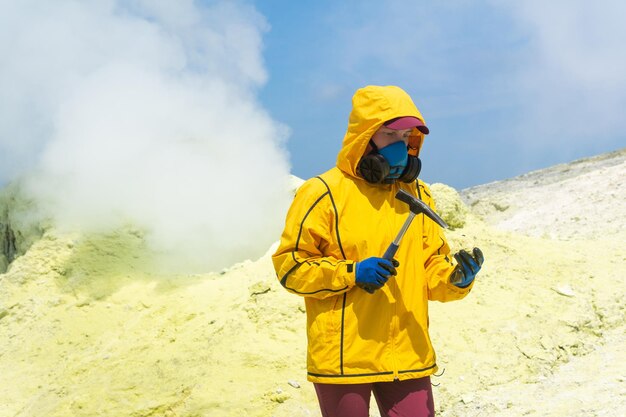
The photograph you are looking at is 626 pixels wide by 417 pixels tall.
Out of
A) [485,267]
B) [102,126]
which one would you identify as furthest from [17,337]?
[485,267]

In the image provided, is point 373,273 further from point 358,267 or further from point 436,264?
point 436,264

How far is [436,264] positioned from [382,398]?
64cm

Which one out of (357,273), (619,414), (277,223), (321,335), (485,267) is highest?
(277,223)

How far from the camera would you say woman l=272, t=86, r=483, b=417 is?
2.74 meters

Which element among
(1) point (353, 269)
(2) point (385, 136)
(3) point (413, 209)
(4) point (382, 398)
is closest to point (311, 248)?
(1) point (353, 269)

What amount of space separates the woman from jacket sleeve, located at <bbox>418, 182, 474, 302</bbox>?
0.01 metres

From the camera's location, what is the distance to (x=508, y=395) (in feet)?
17.2

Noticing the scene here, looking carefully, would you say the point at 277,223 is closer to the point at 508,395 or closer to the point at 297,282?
the point at 508,395

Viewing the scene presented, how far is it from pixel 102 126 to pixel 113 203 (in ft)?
4.12

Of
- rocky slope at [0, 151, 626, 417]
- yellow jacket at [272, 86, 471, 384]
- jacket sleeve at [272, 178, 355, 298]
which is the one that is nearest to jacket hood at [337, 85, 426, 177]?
yellow jacket at [272, 86, 471, 384]

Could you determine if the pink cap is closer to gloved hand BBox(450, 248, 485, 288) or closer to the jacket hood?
the jacket hood

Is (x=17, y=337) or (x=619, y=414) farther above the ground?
(x=17, y=337)

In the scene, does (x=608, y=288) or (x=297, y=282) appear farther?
(x=608, y=288)

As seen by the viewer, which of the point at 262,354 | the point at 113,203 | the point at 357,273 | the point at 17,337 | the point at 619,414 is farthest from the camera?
the point at 113,203
